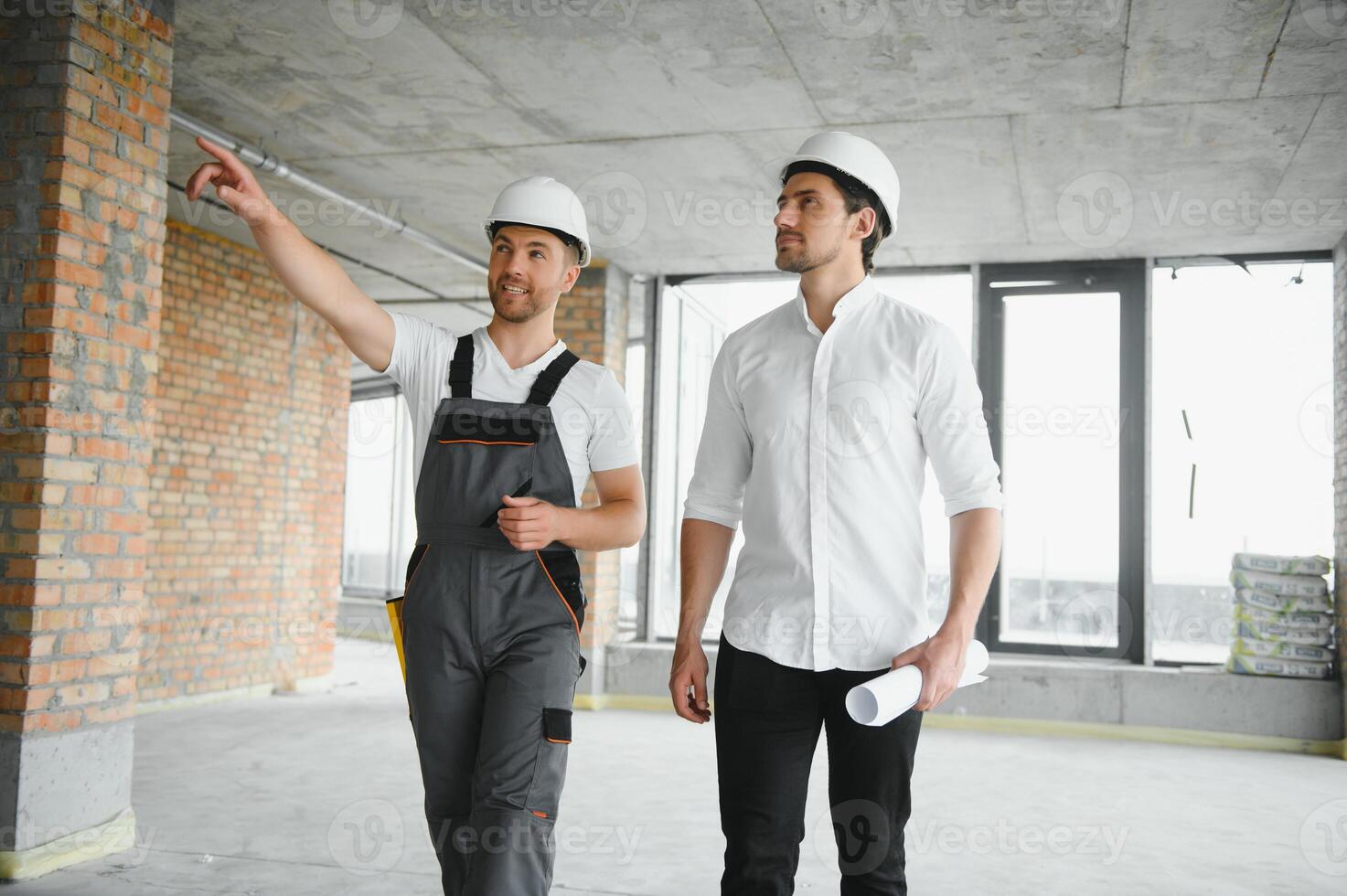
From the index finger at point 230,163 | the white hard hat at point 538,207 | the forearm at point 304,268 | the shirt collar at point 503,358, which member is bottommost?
the shirt collar at point 503,358

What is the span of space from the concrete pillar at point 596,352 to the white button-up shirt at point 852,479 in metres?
5.87

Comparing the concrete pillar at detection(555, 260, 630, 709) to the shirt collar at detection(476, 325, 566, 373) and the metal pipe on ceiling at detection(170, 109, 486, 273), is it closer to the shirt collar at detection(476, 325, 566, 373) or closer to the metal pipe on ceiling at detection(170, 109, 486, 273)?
the metal pipe on ceiling at detection(170, 109, 486, 273)

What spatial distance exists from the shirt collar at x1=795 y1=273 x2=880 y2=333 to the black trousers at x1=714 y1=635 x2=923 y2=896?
2.14 feet

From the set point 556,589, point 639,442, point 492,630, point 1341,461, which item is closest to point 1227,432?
point 1341,461

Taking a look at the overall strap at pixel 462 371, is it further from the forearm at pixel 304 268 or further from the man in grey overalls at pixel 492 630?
the forearm at pixel 304 268

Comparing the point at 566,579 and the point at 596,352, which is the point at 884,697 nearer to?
the point at 566,579

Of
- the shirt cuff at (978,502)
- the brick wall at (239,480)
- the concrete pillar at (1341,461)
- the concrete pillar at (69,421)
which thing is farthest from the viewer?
the brick wall at (239,480)

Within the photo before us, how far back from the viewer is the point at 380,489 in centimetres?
1371

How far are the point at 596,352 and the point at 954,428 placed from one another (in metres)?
6.32

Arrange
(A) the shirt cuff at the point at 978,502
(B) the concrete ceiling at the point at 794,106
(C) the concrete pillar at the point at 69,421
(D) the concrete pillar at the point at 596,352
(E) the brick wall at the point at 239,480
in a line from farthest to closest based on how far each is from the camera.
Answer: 1. (D) the concrete pillar at the point at 596,352
2. (E) the brick wall at the point at 239,480
3. (B) the concrete ceiling at the point at 794,106
4. (C) the concrete pillar at the point at 69,421
5. (A) the shirt cuff at the point at 978,502

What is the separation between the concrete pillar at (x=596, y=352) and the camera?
8.06 metres

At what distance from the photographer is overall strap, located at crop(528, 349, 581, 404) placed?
7.22 feet

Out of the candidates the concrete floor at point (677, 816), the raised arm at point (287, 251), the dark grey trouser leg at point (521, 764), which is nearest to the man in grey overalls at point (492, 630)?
the dark grey trouser leg at point (521, 764)

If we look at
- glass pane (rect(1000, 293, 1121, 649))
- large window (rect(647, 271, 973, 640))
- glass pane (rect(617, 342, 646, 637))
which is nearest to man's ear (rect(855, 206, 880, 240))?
glass pane (rect(1000, 293, 1121, 649))
